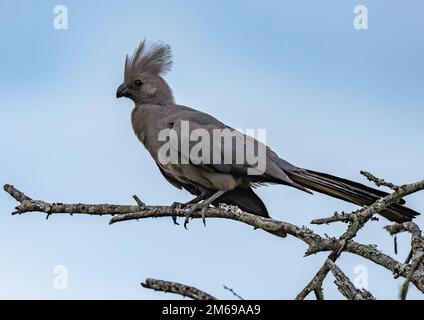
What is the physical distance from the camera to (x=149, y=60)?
9.65 m

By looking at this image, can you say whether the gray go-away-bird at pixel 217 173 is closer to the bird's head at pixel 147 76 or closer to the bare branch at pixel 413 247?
the bird's head at pixel 147 76

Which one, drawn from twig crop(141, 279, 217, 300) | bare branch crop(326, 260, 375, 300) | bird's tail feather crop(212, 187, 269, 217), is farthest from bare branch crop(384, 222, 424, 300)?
bird's tail feather crop(212, 187, 269, 217)

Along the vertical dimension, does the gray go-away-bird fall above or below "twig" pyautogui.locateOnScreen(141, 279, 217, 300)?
above

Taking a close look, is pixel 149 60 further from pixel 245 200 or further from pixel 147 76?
pixel 245 200

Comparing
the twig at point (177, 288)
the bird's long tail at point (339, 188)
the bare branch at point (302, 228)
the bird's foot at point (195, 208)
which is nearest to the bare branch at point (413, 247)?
the bare branch at point (302, 228)

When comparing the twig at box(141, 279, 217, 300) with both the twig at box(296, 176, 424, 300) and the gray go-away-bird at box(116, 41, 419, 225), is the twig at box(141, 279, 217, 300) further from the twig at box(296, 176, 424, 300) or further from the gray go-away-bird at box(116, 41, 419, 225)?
the gray go-away-bird at box(116, 41, 419, 225)

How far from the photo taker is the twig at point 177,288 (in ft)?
13.3

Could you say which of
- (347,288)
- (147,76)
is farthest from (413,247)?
(147,76)

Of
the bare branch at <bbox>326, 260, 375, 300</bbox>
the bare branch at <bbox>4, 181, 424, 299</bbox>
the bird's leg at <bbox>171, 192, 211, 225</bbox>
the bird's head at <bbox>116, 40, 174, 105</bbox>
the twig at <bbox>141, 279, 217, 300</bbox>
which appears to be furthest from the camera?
the bird's head at <bbox>116, 40, 174, 105</bbox>

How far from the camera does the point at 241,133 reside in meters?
8.44

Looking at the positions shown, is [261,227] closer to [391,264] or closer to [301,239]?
[301,239]

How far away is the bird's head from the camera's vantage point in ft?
31.0
